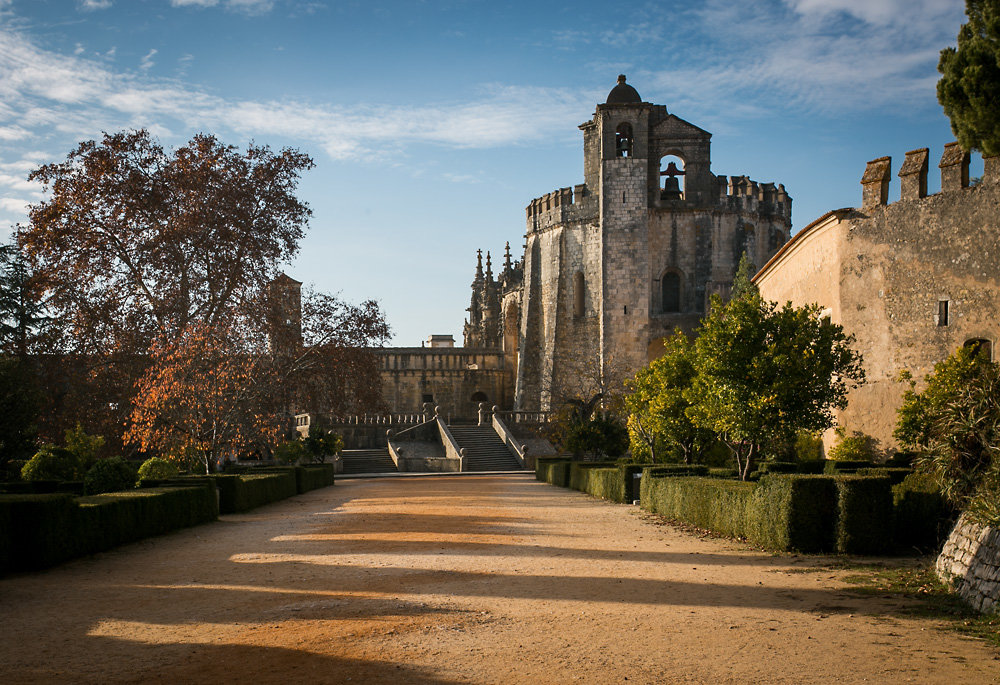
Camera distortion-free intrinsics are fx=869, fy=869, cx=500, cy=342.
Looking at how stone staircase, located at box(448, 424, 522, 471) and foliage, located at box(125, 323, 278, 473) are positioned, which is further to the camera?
stone staircase, located at box(448, 424, 522, 471)

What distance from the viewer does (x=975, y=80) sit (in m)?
11.7

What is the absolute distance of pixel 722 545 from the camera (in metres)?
11.8

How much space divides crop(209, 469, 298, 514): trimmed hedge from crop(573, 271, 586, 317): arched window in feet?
90.7

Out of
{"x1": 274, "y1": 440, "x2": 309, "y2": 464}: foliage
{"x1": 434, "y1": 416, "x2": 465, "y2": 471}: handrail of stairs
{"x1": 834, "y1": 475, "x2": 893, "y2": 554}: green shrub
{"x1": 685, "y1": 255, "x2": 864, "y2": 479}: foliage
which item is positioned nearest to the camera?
{"x1": 834, "y1": 475, "x2": 893, "y2": 554}: green shrub

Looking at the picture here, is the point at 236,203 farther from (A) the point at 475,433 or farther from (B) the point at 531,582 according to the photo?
(B) the point at 531,582

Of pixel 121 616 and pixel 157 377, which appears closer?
pixel 121 616

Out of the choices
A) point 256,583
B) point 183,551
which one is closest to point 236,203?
point 183,551

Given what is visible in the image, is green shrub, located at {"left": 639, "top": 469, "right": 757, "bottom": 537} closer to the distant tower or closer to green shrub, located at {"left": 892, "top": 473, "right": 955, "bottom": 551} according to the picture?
green shrub, located at {"left": 892, "top": 473, "right": 955, "bottom": 551}

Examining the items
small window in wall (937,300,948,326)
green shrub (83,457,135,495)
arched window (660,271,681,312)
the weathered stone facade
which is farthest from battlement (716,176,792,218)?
green shrub (83,457,135,495)

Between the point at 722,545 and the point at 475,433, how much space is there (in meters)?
31.2

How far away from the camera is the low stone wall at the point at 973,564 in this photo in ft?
23.4

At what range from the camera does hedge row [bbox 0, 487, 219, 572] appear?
998 centimetres

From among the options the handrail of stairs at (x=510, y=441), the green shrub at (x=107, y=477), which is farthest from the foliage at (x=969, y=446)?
the handrail of stairs at (x=510, y=441)

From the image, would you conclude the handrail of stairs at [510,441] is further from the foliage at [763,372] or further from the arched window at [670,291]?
the foliage at [763,372]
